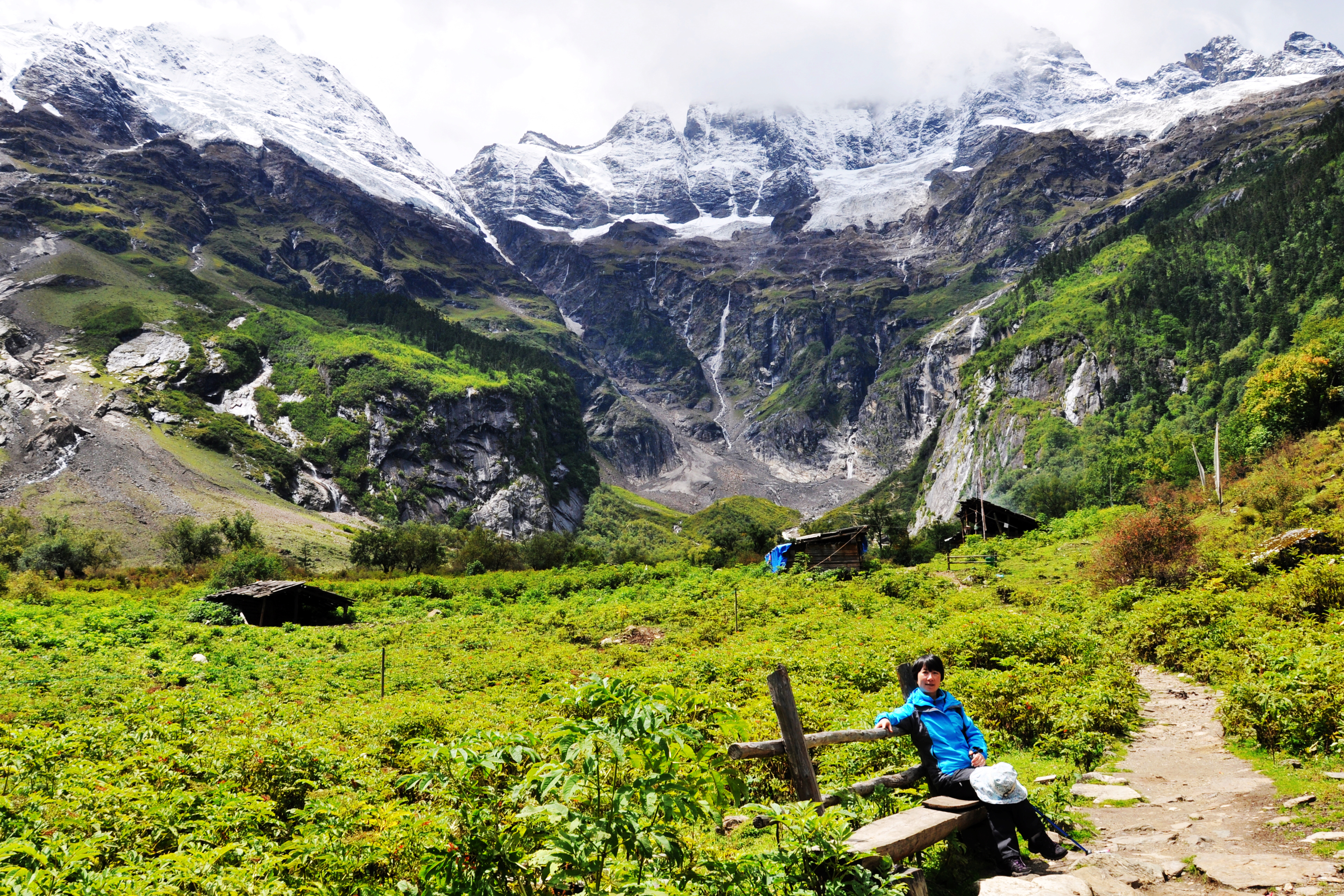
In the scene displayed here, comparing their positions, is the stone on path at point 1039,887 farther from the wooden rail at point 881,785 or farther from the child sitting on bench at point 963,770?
the wooden rail at point 881,785

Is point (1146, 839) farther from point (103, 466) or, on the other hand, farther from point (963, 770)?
point (103, 466)

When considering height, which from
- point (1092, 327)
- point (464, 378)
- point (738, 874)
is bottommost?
point (738, 874)

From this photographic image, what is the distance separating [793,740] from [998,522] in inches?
2206

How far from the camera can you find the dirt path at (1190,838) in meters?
5.77

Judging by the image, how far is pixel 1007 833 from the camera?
21.7ft

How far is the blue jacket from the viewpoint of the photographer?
24.6 ft

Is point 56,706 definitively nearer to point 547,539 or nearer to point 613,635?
point 613,635

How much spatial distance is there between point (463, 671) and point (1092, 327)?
12237 cm

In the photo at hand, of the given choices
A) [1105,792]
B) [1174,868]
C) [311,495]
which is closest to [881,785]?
[1174,868]

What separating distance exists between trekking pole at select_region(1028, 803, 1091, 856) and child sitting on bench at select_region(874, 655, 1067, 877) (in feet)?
0.49

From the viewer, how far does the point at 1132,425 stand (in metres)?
93.3

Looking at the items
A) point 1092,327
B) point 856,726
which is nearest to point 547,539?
point 856,726

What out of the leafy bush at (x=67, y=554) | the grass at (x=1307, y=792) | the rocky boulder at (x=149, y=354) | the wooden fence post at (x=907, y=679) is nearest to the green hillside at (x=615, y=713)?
the grass at (x=1307, y=792)

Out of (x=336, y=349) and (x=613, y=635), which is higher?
(x=336, y=349)
